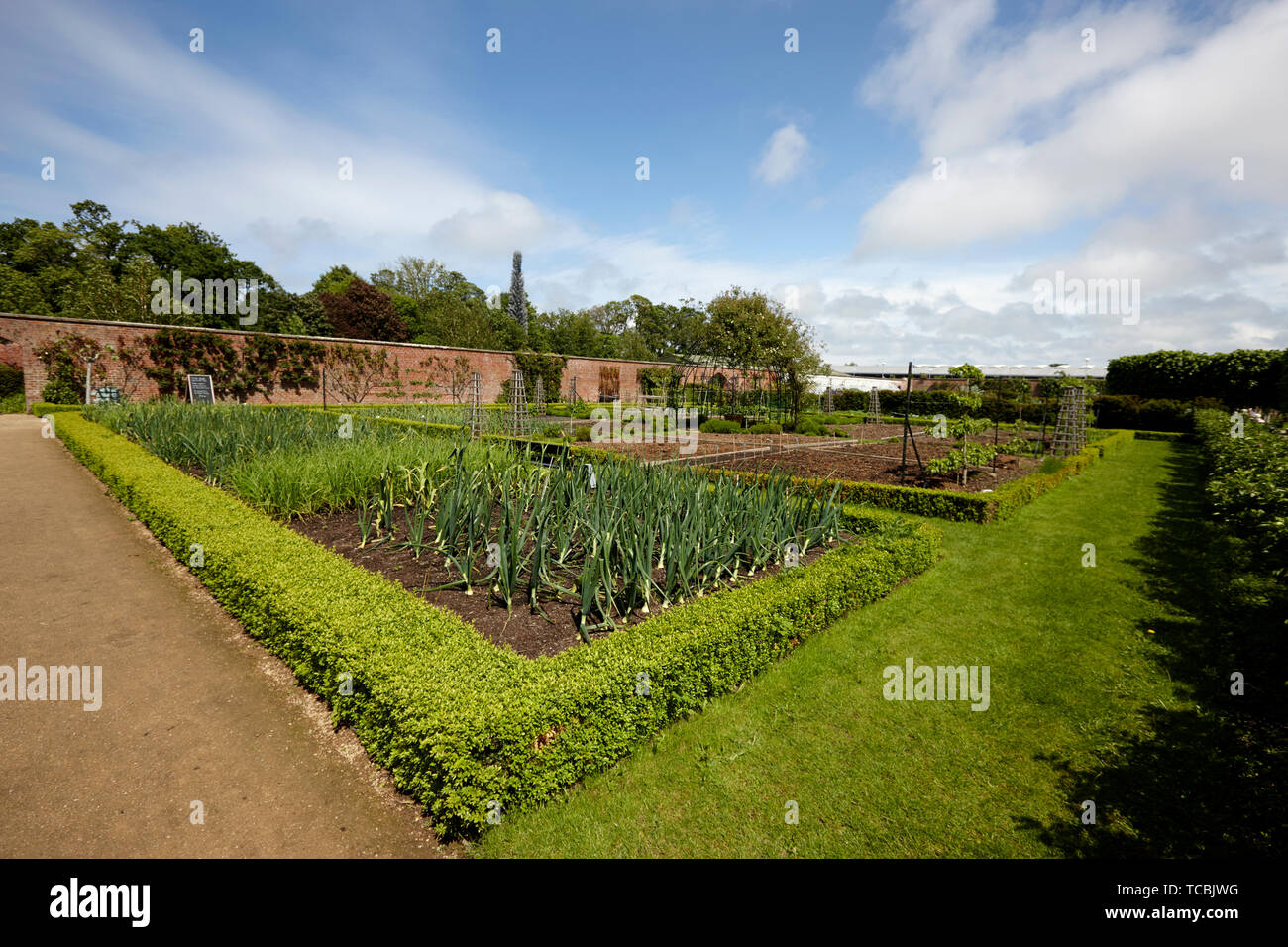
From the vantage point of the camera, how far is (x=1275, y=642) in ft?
12.6

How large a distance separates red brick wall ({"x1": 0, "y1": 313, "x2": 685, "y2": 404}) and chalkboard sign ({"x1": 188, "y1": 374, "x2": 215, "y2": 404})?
39.9 inches

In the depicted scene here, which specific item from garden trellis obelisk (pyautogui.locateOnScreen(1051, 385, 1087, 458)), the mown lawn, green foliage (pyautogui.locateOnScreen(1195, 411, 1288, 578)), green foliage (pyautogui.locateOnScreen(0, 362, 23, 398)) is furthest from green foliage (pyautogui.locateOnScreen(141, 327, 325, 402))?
green foliage (pyautogui.locateOnScreen(1195, 411, 1288, 578))

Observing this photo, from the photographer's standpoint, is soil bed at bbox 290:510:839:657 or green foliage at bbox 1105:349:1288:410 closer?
soil bed at bbox 290:510:839:657

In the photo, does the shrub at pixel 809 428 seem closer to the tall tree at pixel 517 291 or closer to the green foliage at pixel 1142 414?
the green foliage at pixel 1142 414

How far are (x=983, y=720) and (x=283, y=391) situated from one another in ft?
80.6

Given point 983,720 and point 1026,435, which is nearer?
point 983,720

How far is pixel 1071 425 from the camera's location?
41.3ft

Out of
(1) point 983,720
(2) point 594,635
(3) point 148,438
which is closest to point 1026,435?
(1) point 983,720

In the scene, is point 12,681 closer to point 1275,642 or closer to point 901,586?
point 901,586

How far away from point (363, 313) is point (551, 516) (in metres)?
43.2

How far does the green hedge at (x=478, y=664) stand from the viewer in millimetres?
2359

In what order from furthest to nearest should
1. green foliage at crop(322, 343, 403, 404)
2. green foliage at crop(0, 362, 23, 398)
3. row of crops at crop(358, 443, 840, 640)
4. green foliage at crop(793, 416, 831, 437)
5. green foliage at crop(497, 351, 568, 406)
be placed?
green foliage at crop(497, 351, 568, 406), green foliage at crop(322, 343, 403, 404), green foliage at crop(793, 416, 831, 437), green foliage at crop(0, 362, 23, 398), row of crops at crop(358, 443, 840, 640)

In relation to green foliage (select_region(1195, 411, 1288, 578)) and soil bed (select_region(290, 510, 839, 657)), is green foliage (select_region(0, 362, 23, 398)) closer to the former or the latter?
soil bed (select_region(290, 510, 839, 657))

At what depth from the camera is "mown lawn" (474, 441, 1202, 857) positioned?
238cm
